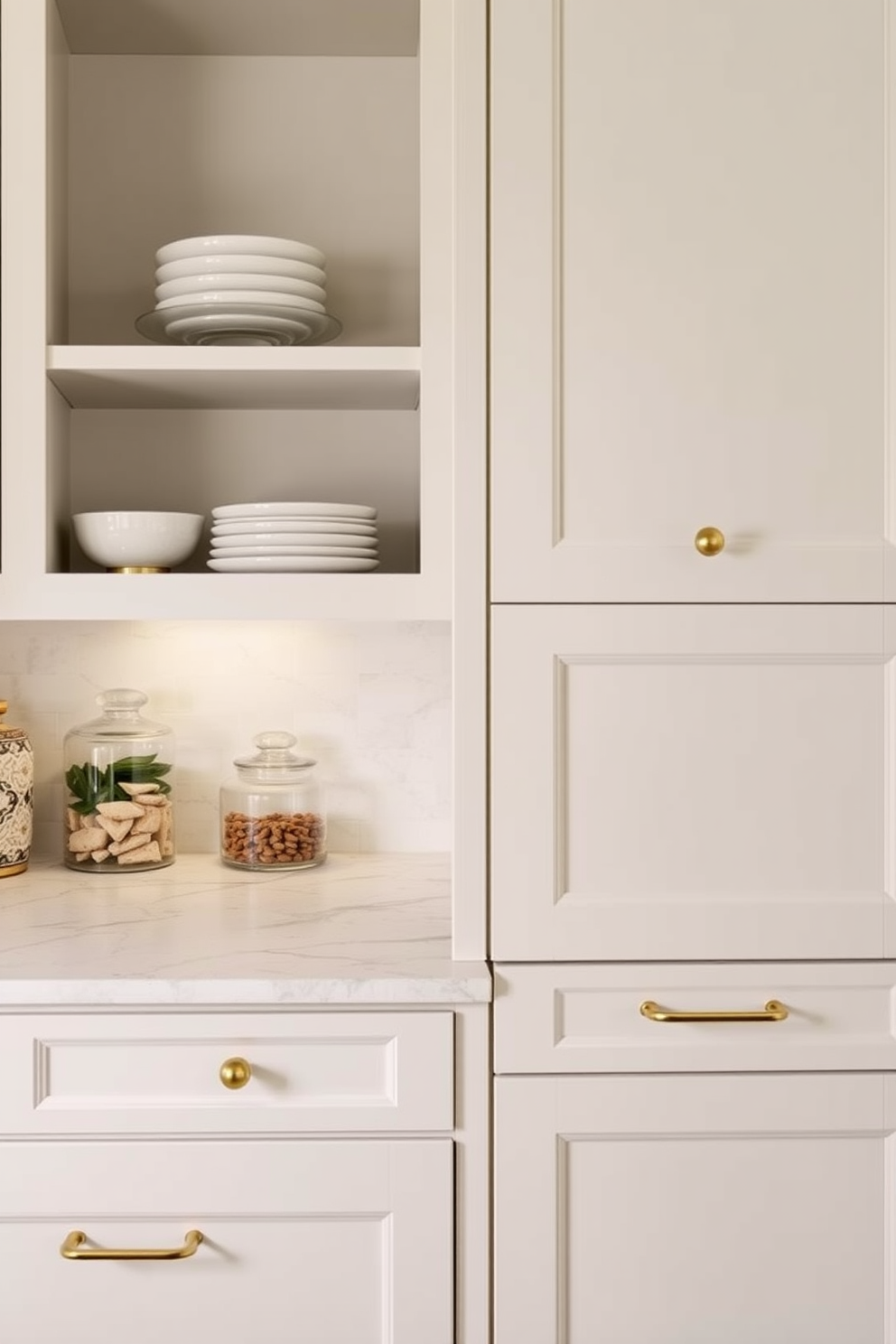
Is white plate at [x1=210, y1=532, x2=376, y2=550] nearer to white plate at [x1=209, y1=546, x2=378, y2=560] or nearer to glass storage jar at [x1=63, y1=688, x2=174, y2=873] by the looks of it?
white plate at [x1=209, y1=546, x2=378, y2=560]

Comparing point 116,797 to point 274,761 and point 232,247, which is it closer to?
point 274,761

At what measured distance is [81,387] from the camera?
1647 millimetres

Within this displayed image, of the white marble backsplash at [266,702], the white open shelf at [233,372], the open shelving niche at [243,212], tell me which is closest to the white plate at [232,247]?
the white open shelf at [233,372]

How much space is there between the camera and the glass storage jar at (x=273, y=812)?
69.8 inches

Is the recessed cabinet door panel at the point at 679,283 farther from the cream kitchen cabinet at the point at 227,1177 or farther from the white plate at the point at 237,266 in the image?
the cream kitchen cabinet at the point at 227,1177

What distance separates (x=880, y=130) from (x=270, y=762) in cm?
122

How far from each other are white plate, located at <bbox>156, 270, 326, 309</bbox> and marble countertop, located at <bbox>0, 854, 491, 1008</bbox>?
0.85 m

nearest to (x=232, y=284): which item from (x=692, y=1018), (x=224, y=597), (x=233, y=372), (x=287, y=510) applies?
(x=233, y=372)

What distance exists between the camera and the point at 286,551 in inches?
59.8

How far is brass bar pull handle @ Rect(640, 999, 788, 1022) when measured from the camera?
1.32 m

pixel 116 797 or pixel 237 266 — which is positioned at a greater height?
pixel 237 266

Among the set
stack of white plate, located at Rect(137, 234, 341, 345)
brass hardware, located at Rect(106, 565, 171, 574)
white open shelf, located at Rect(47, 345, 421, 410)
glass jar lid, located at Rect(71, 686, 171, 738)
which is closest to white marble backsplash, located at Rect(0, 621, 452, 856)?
glass jar lid, located at Rect(71, 686, 171, 738)

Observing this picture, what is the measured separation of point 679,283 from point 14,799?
4.02 ft

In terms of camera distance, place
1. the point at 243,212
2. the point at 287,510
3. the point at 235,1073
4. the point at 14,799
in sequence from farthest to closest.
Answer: the point at 243,212 → the point at 14,799 → the point at 287,510 → the point at 235,1073
